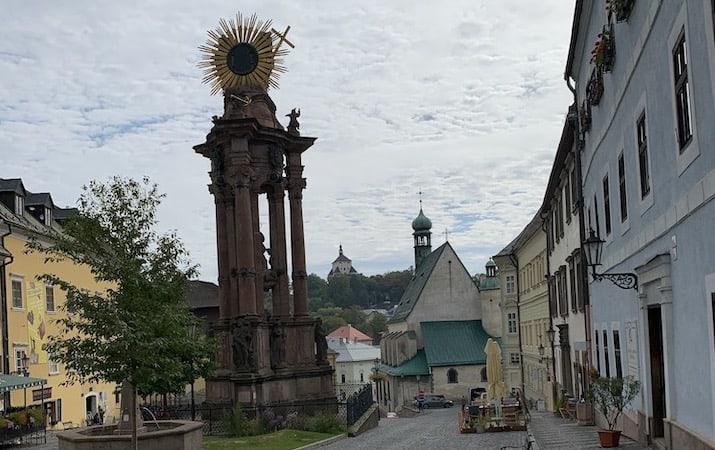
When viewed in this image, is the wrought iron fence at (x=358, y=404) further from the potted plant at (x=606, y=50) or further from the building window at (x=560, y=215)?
the potted plant at (x=606, y=50)

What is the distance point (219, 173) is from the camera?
3169cm

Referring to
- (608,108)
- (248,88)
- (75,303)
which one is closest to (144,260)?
(75,303)

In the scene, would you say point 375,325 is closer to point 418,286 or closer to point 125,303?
point 418,286

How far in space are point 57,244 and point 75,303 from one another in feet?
6.50

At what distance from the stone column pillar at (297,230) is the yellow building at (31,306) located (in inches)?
302

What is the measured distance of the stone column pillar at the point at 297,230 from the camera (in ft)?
111

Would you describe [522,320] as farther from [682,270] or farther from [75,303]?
[682,270]

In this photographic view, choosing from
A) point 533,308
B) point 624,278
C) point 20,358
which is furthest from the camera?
point 533,308

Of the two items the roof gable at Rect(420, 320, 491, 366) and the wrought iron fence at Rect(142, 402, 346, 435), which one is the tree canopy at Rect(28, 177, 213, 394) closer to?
the wrought iron fence at Rect(142, 402, 346, 435)

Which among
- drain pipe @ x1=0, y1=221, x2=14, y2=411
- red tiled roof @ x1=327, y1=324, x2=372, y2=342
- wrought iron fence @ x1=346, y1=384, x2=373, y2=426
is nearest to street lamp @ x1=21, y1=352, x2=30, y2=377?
drain pipe @ x1=0, y1=221, x2=14, y2=411

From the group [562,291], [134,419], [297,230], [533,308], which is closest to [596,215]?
[134,419]

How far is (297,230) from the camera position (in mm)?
34125

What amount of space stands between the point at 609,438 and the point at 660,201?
17.5ft

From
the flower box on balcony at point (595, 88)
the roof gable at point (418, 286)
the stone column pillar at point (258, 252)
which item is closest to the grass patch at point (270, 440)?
the stone column pillar at point (258, 252)
